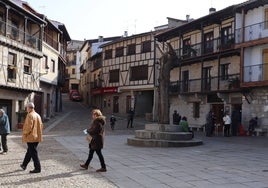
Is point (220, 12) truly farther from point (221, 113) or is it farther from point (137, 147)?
point (137, 147)

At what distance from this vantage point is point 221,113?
29125 mm

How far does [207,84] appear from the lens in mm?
29766

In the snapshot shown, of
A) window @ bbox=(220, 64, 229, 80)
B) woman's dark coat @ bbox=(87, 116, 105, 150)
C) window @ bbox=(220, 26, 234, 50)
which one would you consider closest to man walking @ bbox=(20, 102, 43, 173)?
woman's dark coat @ bbox=(87, 116, 105, 150)

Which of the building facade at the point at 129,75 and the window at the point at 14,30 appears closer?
the window at the point at 14,30

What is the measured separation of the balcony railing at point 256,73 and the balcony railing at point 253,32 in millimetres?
1717

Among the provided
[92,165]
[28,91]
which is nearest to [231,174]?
[92,165]

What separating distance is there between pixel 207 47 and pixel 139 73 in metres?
12.3

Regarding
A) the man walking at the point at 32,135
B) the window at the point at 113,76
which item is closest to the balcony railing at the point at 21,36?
the window at the point at 113,76

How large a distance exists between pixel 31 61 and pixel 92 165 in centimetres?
2015

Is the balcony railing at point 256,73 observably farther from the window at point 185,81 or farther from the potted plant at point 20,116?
the potted plant at point 20,116

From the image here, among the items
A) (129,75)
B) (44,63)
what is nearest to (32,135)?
(44,63)

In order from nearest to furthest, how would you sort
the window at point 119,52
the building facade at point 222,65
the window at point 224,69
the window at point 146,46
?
the building facade at point 222,65, the window at point 224,69, the window at point 146,46, the window at point 119,52

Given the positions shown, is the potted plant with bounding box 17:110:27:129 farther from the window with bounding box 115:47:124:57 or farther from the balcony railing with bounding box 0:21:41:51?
the window with bounding box 115:47:124:57

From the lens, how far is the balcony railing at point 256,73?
79.0 feet
